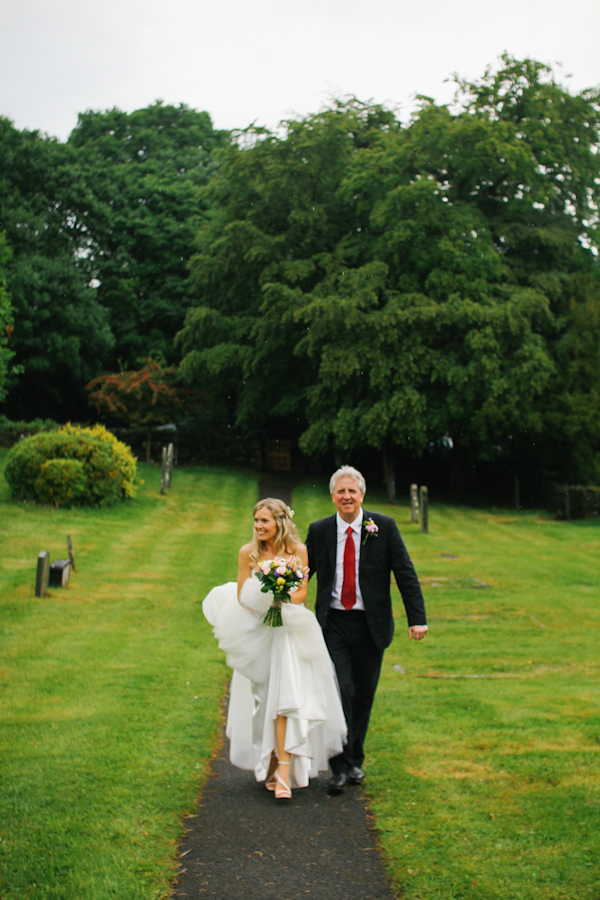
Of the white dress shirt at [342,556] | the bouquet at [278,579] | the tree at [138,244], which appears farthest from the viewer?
the tree at [138,244]

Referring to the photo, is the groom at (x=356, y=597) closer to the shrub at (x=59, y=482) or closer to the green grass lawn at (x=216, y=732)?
the green grass lawn at (x=216, y=732)

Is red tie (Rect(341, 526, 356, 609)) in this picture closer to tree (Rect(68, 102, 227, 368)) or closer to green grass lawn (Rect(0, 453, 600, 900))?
green grass lawn (Rect(0, 453, 600, 900))

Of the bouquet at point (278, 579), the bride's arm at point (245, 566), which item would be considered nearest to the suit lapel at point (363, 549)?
the bouquet at point (278, 579)

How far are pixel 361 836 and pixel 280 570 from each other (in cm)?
169

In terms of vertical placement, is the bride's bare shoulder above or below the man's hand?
above

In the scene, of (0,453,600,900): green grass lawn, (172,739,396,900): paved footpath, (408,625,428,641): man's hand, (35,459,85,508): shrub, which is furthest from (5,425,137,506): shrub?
(408,625,428,641): man's hand

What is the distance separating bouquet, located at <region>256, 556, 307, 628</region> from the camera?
5395mm

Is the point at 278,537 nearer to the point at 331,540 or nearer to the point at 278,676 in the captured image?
the point at 331,540

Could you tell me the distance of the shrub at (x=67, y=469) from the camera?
2119 centimetres

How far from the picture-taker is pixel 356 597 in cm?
573

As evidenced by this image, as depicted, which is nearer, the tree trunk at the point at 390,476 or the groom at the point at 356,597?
the groom at the point at 356,597

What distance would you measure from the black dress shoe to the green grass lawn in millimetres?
201

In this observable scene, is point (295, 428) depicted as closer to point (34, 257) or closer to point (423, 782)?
point (34, 257)

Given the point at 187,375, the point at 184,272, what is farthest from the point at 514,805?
the point at 184,272
